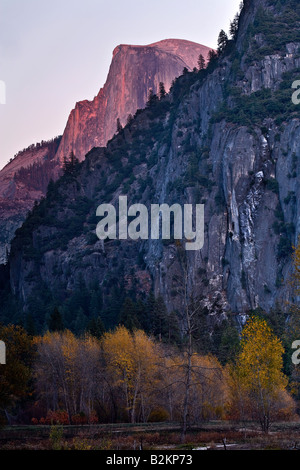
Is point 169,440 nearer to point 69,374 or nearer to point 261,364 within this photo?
point 261,364

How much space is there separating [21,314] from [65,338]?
9695cm

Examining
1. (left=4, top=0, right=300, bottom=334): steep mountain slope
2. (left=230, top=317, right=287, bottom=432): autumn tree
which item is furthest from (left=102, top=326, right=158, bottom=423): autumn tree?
(left=4, top=0, right=300, bottom=334): steep mountain slope

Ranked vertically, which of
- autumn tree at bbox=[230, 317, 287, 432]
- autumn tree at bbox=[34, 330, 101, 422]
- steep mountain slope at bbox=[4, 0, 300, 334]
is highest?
steep mountain slope at bbox=[4, 0, 300, 334]

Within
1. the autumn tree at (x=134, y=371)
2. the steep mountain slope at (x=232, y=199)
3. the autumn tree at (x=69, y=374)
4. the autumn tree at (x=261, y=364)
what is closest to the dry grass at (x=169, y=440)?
the autumn tree at (x=261, y=364)

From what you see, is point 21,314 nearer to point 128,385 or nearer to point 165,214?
point 165,214

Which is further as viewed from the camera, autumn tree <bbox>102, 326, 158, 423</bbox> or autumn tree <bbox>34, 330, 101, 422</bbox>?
autumn tree <bbox>34, 330, 101, 422</bbox>

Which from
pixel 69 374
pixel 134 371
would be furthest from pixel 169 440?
pixel 69 374

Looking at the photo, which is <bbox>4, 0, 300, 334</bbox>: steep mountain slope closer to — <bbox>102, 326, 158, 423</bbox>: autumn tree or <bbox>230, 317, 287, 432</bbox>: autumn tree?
<bbox>102, 326, 158, 423</bbox>: autumn tree

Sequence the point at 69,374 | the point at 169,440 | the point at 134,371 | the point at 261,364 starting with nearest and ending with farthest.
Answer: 1. the point at 169,440
2. the point at 261,364
3. the point at 134,371
4. the point at 69,374

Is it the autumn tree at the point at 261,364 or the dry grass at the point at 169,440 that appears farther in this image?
the autumn tree at the point at 261,364

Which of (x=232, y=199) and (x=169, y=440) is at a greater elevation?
(x=232, y=199)

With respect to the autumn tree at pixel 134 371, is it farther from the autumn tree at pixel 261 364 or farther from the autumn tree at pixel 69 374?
the autumn tree at pixel 261 364
